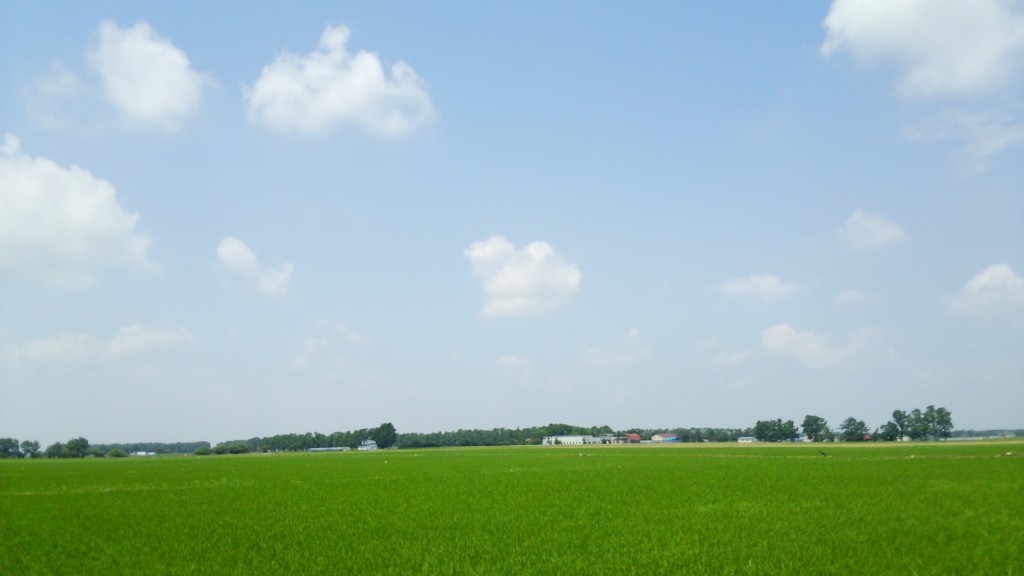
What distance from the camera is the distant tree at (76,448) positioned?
17438 centimetres

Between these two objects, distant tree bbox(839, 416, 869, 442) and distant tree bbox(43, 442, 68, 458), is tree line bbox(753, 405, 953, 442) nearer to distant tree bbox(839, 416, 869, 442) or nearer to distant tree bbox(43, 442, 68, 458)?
distant tree bbox(839, 416, 869, 442)

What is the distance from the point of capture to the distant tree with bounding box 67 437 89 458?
6865 inches

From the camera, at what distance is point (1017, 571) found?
11852 mm

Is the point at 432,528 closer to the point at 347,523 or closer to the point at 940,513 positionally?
the point at 347,523

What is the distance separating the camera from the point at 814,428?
7165 inches

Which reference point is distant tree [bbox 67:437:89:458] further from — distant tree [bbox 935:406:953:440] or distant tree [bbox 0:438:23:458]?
distant tree [bbox 935:406:953:440]

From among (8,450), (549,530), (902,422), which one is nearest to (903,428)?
(902,422)

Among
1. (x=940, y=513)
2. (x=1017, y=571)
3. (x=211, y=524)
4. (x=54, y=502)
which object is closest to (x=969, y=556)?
(x=1017, y=571)

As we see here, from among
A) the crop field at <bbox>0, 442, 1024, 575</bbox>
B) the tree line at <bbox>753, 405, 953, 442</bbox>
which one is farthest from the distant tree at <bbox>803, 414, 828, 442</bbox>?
the crop field at <bbox>0, 442, 1024, 575</bbox>

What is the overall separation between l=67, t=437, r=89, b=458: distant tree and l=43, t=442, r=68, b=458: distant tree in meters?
1.37

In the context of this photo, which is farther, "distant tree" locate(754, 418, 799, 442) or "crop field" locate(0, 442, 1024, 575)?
"distant tree" locate(754, 418, 799, 442)

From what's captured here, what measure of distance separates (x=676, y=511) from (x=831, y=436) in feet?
594

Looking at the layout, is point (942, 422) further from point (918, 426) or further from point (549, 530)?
point (549, 530)

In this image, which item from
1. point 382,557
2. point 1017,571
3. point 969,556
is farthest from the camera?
point 382,557
